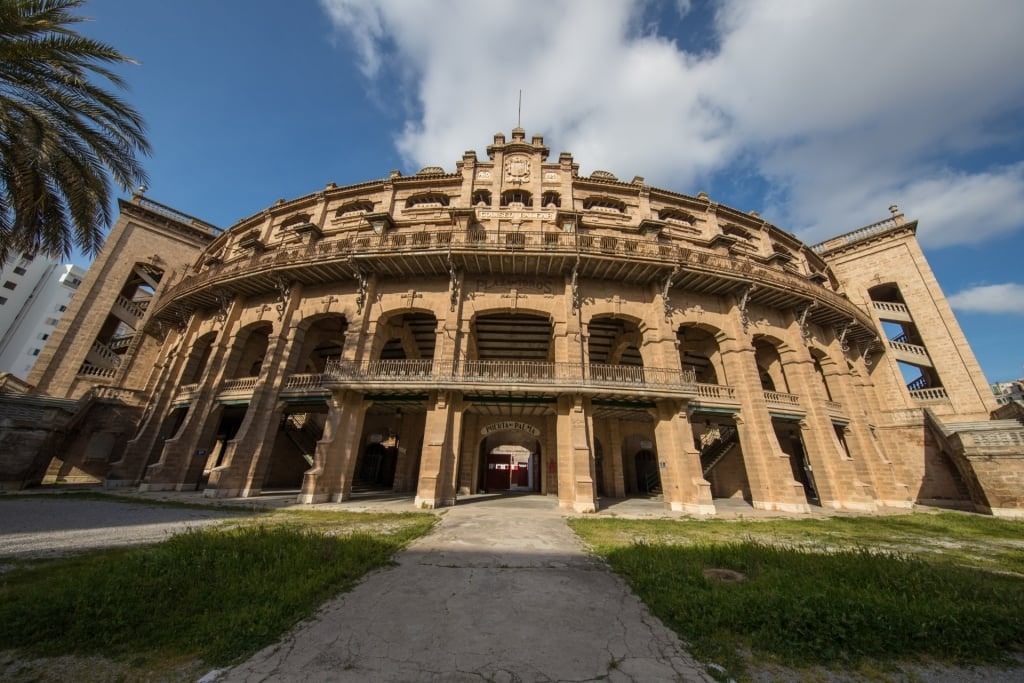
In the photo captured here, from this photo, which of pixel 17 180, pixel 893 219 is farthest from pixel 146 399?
pixel 893 219

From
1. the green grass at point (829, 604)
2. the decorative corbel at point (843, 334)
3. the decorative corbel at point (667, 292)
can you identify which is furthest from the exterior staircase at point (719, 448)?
the green grass at point (829, 604)

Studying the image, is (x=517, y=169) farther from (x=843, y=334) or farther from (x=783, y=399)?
(x=843, y=334)

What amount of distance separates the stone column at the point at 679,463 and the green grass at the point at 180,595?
1184 centimetres

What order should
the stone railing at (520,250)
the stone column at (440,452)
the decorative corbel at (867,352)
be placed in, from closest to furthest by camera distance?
1. the stone column at (440,452)
2. the stone railing at (520,250)
3. the decorative corbel at (867,352)

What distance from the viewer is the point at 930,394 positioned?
22875 mm

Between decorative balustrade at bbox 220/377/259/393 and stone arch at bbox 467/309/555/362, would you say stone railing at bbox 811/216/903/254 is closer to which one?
stone arch at bbox 467/309/555/362

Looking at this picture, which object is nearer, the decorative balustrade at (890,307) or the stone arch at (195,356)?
the stone arch at (195,356)

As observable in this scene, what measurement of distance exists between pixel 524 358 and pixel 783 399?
13129 millimetres

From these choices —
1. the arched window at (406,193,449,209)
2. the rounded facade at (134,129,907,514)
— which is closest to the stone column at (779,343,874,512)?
the rounded facade at (134,129,907,514)

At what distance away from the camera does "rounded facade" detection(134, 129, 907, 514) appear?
14758 millimetres

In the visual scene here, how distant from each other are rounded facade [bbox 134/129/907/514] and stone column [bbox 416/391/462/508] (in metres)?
0.08

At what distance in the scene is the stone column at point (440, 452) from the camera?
43.8 feet

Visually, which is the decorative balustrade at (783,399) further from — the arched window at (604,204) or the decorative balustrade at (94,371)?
the decorative balustrade at (94,371)

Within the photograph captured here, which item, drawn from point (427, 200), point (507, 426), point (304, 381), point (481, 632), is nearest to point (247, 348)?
point (304, 381)
